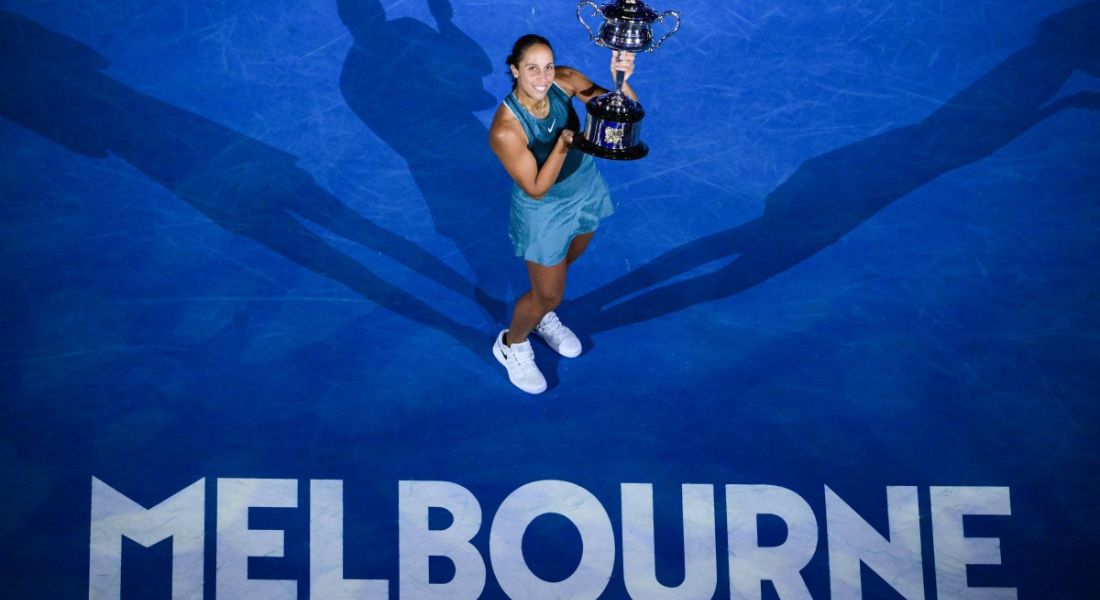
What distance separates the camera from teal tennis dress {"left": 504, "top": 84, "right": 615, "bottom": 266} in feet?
14.9

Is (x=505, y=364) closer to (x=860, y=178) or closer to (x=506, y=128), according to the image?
(x=506, y=128)

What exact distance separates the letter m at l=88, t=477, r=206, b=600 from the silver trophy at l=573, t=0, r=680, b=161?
7.99 feet

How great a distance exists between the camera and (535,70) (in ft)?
13.9

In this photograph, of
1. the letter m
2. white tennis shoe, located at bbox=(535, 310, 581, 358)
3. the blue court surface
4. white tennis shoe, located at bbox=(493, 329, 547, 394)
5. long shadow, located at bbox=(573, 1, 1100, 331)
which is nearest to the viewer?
the letter m

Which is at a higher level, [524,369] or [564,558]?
[524,369]

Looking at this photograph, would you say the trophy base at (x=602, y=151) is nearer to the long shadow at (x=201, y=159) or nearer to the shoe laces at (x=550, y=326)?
the shoe laces at (x=550, y=326)

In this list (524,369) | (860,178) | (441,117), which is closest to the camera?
(524,369)

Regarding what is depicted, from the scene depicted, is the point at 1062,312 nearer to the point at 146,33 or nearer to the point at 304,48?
the point at 304,48

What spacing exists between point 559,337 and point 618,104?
1.57 m

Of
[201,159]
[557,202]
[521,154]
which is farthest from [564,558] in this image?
[201,159]

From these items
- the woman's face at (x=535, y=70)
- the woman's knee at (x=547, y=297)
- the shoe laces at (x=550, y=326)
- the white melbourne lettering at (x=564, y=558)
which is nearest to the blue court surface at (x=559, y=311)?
the white melbourne lettering at (x=564, y=558)

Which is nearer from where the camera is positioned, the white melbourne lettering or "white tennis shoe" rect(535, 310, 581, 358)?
the white melbourne lettering

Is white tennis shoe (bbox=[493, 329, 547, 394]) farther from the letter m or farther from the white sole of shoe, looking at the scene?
the letter m

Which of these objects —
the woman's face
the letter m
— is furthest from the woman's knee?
the letter m
